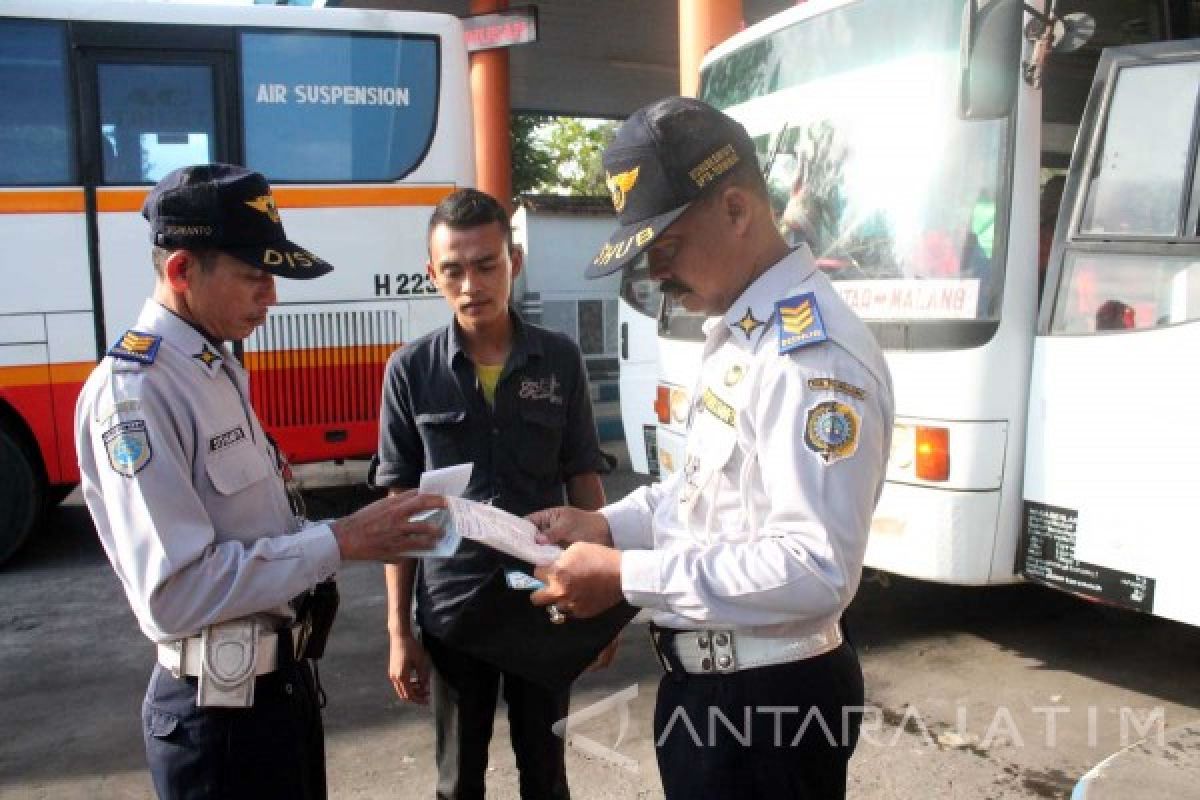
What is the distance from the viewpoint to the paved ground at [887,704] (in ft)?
10.9

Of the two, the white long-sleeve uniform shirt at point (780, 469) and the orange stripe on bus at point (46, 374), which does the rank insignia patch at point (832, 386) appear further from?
the orange stripe on bus at point (46, 374)

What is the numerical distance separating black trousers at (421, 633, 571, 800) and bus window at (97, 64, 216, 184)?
470 centimetres

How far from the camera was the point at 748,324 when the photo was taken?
5.35 feet

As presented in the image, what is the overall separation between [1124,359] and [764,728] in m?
2.48

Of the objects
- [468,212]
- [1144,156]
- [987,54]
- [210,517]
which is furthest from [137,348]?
[1144,156]

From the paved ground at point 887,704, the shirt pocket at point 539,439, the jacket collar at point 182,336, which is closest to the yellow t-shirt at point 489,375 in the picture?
the shirt pocket at point 539,439

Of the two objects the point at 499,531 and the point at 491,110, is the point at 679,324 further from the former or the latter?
the point at 491,110

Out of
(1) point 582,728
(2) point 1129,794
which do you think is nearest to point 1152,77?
(2) point 1129,794

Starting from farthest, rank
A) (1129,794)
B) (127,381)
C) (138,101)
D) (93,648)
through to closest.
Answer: (138,101)
(93,648)
(1129,794)
(127,381)

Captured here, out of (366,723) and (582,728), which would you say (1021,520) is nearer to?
(582,728)

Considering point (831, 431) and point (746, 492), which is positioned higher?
point (831, 431)

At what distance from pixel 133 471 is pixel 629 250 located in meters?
0.90

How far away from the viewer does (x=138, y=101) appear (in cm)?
617

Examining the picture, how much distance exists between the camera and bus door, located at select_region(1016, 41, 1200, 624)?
10.8 ft
